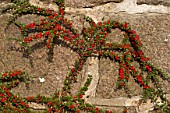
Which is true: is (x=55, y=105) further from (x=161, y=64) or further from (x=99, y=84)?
(x=161, y=64)

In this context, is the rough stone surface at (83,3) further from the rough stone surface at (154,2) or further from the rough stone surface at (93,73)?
the rough stone surface at (93,73)

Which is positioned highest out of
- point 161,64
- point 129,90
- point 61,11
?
point 61,11

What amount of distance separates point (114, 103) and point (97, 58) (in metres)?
0.30

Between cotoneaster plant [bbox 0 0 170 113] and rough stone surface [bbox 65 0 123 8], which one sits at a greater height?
rough stone surface [bbox 65 0 123 8]

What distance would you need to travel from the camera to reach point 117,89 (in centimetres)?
182

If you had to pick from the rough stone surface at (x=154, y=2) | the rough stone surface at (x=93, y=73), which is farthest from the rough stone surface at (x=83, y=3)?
the rough stone surface at (x=93, y=73)

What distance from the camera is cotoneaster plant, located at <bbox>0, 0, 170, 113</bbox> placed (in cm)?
173

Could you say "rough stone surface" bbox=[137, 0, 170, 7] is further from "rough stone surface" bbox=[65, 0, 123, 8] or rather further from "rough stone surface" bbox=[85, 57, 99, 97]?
"rough stone surface" bbox=[85, 57, 99, 97]

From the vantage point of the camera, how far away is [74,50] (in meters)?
1.77

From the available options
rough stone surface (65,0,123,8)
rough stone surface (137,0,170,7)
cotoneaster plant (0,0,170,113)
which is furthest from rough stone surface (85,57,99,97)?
rough stone surface (137,0,170,7)

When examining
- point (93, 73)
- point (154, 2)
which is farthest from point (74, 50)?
point (154, 2)

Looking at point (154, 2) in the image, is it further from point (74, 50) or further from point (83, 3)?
point (74, 50)

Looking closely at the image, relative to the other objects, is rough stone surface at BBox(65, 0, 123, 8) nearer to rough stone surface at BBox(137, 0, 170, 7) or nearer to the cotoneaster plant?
the cotoneaster plant

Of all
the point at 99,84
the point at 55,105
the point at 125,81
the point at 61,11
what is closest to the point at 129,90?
the point at 125,81
